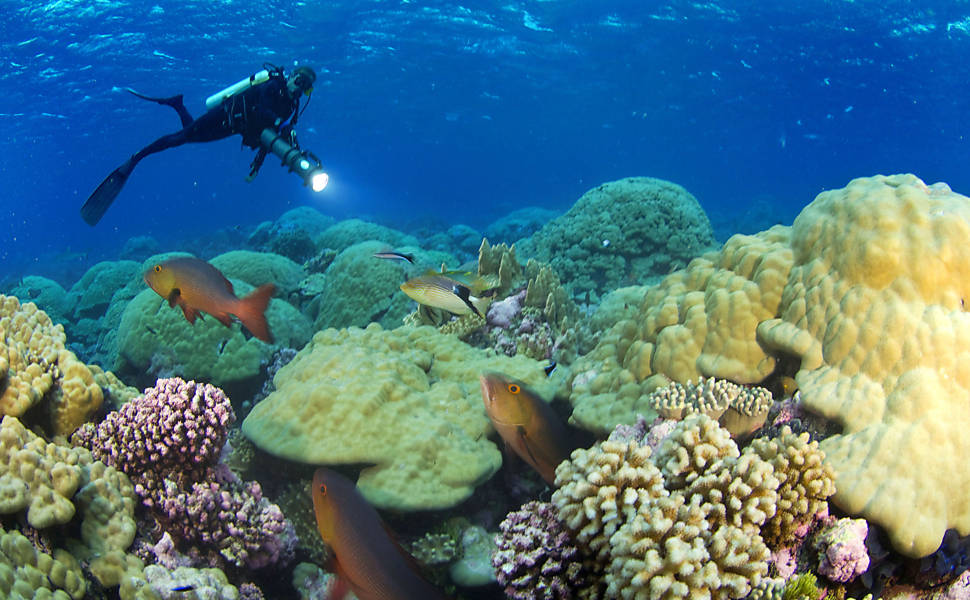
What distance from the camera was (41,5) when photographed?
73.9ft

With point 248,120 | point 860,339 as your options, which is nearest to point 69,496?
point 860,339

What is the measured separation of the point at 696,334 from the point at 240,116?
750 cm

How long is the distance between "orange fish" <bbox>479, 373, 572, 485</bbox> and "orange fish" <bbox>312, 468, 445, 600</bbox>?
1.02m

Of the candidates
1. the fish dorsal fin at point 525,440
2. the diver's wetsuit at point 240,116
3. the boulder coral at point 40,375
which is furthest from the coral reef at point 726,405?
the diver's wetsuit at point 240,116

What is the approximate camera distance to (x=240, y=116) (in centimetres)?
757

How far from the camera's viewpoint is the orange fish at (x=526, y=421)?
9.89 feet

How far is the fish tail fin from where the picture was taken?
3805 millimetres

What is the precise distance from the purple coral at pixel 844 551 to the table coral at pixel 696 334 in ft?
3.95

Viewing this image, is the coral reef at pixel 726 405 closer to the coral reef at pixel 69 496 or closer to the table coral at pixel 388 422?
the table coral at pixel 388 422

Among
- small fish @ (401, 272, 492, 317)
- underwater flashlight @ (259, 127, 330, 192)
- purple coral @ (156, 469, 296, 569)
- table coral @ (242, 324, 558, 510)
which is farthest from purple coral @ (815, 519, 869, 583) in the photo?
underwater flashlight @ (259, 127, 330, 192)

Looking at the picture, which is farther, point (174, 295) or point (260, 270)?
point (260, 270)

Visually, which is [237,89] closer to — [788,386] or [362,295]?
[362,295]

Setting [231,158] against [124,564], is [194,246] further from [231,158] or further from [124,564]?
[231,158]

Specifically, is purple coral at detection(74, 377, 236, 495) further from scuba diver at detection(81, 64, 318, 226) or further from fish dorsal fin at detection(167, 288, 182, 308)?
scuba diver at detection(81, 64, 318, 226)
